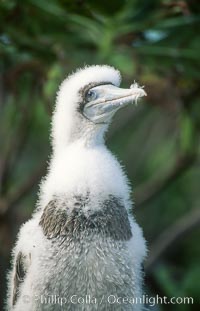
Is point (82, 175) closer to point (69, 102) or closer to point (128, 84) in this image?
point (69, 102)

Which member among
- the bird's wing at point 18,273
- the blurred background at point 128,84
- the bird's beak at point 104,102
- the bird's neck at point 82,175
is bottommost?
the bird's wing at point 18,273

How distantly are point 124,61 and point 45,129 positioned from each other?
1.75 m

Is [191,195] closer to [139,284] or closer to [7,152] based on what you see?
[7,152]

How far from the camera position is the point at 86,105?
1.51m

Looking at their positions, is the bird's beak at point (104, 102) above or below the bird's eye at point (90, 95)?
below

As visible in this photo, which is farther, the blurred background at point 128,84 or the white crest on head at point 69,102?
the blurred background at point 128,84

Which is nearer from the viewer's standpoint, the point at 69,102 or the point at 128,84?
the point at 69,102

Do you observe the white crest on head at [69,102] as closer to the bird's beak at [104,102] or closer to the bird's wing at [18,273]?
the bird's beak at [104,102]

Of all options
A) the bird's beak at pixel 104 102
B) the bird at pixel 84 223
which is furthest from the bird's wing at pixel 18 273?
the bird's beak at pixel 104 102

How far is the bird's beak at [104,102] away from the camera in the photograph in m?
1.46

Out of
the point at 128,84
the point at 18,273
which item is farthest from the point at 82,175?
the point at 128,84

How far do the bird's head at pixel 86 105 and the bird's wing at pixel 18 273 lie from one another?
0.22 metres

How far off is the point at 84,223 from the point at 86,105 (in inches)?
8.7

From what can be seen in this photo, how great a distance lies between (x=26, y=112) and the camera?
371 cm
